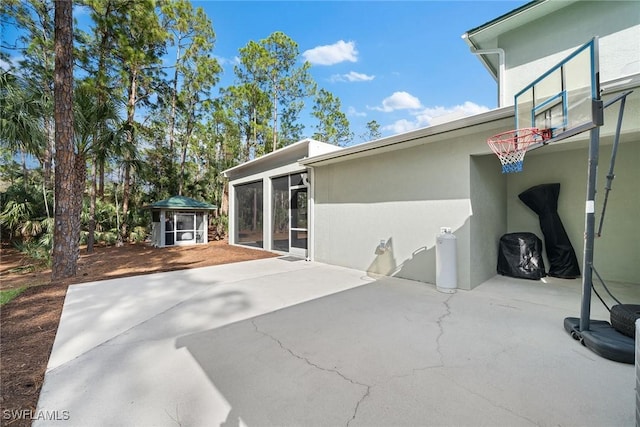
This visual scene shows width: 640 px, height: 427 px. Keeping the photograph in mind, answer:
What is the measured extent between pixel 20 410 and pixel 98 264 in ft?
22.0

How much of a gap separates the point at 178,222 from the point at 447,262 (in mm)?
11308

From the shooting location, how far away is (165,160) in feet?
50.4

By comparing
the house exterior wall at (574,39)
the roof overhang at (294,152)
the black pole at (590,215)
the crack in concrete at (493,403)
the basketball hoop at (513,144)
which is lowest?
the crack in concrete at (493,403)

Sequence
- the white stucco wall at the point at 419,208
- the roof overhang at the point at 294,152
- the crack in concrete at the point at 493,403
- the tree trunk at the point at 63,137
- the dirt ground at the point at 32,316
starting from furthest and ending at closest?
the roof overhang at the point at 294,152
the tree trunk at the point at 63,137
the white stucco wall at the point at 419,208
the dirt ground at the point at 32,316
the crack in concrete at the point at 493,403

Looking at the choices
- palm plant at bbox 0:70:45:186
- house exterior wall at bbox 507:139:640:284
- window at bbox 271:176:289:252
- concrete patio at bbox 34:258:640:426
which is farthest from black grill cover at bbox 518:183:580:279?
palm plant at bbox 0:70:45:186

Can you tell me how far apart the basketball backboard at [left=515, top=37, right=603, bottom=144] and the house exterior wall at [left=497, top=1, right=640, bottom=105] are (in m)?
2.32

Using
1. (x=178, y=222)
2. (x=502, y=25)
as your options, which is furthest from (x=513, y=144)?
(x=178, y=222)

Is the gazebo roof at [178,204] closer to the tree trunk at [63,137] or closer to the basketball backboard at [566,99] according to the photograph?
the tree trunk at [63,137]

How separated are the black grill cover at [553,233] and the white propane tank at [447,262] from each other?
252cm

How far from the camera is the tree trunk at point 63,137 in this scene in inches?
195

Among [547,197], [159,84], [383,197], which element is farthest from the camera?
[159,84]

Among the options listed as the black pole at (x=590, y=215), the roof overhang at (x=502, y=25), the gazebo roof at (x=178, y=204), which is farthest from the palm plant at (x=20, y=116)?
the roof overhang at (x=502, y=25)

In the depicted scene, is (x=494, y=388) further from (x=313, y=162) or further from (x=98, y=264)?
(x=98, y=264)

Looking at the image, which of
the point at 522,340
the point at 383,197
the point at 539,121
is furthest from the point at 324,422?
the point at 383,197
